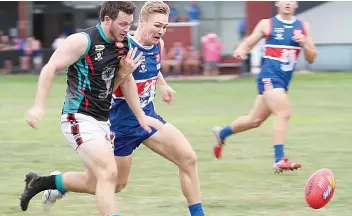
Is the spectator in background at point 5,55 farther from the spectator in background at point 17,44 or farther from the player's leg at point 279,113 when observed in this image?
the player's leg at point 279,113

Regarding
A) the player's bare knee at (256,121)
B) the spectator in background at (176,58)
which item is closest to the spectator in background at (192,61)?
the spectator in background at (176,58)

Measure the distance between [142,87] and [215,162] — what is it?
3.54 metres

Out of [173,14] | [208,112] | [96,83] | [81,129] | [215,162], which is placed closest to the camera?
[81,129]

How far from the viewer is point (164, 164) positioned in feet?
33.0

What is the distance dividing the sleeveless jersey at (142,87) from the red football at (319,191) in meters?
1.52

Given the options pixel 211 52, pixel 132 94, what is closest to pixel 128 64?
pixel 132 94

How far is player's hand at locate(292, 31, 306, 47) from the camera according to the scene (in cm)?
941

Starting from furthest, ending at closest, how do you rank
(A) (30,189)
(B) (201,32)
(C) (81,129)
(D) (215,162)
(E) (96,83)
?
(B) (201,32), (D) (215,162), (A) (30,189), (E) (96,83), (C) (81,129)

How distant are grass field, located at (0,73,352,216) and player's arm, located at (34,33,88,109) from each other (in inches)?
67.6

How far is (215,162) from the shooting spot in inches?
400

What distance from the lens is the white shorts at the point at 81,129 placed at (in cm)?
602

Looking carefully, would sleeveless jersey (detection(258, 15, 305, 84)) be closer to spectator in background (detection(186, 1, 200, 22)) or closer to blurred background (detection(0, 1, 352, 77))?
blurred background (detection(0, 1, 352, 77))

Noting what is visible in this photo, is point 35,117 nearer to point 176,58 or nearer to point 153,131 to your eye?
point 153,131

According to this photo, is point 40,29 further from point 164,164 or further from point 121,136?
point 121,136
